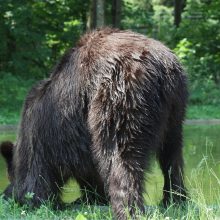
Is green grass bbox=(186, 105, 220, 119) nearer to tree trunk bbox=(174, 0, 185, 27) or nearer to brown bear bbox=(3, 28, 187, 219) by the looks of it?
tree trunk bbox=(174, 0, 185, 27)

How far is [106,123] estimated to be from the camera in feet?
16.1

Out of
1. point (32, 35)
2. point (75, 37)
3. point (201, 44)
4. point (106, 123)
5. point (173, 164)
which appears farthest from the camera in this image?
point (201, 44)

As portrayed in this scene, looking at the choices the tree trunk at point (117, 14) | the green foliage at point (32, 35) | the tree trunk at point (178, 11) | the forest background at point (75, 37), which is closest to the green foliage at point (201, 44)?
the forest background at point (75, 37)

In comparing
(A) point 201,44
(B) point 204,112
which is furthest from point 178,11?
(B) point 204,112

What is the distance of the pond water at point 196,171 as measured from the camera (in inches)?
217

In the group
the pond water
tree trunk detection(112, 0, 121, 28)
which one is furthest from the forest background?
the pond water

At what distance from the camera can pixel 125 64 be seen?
195 inches

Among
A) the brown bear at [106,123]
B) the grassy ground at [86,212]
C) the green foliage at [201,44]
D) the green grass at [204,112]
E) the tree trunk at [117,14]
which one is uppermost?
the brown bear at [106,123]

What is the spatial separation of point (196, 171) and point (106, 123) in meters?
1.44

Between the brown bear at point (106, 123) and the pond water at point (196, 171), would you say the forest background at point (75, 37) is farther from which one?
the brown bear at point (106, 123)

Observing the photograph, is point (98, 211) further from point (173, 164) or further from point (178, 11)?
point (178, 11)

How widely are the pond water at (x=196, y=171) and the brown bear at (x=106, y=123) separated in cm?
23

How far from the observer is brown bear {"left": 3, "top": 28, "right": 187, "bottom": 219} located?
4.84 m

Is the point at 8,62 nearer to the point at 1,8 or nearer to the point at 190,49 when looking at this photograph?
the point at 1,8
